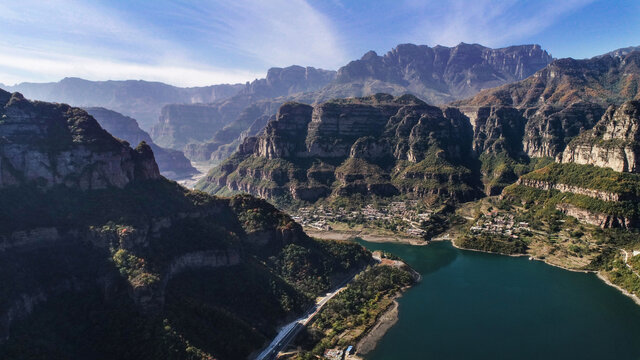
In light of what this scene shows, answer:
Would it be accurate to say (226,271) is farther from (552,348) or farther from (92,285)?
(552,348)

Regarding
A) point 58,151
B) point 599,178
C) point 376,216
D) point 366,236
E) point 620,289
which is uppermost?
point 58,151

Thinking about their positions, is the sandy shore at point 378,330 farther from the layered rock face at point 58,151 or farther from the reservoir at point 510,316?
the layered rock face at point 58,151

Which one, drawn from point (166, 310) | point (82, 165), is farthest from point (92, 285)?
point (82, 165)

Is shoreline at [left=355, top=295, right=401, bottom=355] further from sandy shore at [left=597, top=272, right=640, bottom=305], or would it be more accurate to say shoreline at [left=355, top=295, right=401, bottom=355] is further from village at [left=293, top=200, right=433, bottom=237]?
village at [left=293, top=200, right=433, bottom=237]

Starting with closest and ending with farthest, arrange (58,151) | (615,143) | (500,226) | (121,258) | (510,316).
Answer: (121,258) → (58,151) → (510,316) → (500,226) → (615,143)

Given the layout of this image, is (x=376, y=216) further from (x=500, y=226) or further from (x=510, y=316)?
(x=510, y=316)

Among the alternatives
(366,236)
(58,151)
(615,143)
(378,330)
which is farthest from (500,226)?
(58,151)
